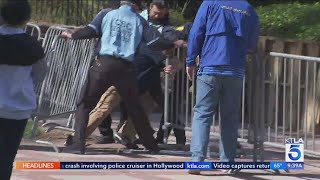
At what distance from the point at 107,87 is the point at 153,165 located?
1.13 metres

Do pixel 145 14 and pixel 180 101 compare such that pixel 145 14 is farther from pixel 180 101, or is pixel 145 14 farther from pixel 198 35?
pixel 198 35

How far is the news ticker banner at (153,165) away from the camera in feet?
26.2

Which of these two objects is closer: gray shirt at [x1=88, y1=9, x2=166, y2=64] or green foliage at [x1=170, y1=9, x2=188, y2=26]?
gray shirt at [x1=88, y1=9, x2=166, y2=64]

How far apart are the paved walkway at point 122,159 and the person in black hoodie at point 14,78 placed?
172cm

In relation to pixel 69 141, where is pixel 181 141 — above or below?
below

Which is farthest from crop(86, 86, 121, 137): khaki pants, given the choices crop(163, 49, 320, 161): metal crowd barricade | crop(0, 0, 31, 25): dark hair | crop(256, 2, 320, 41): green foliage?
crop(256, 2, 320, 41): green foliage

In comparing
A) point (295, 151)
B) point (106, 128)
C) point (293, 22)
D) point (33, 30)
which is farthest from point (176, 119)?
point (293, 22)

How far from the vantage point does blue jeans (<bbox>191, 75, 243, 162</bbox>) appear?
786cm

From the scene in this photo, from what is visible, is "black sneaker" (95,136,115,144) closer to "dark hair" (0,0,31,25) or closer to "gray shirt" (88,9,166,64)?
"gray shirt" (88,9,166,64)

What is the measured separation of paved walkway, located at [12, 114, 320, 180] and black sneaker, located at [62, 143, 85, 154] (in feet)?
0.28

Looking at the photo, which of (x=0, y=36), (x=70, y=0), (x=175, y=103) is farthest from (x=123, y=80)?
(x=70, y=0)

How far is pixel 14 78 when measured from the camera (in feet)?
19.7

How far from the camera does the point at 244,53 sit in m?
7.91

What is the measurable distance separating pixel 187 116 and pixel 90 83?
127cm
